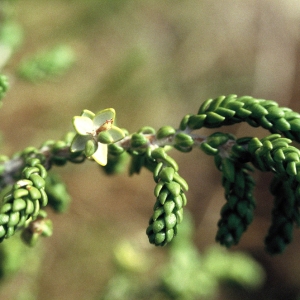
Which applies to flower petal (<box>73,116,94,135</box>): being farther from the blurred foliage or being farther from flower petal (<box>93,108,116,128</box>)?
the blurred foliage

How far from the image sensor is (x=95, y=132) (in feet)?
5.01

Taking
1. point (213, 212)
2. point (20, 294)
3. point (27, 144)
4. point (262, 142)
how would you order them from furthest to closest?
point (213, 212) → point (27, 144) → point (20, 294) → point (262, 142)

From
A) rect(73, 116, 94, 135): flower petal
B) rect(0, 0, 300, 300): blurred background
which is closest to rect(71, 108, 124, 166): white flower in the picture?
rect(73, 116, 94, 135): flower petal

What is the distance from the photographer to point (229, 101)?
63.5 inches

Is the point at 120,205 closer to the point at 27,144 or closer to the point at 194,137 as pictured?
the point at 27,144

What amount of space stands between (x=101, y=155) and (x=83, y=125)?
0.12 metres

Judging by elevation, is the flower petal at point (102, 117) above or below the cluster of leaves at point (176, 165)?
above

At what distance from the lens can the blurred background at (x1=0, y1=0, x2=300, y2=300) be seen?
474 centimetres

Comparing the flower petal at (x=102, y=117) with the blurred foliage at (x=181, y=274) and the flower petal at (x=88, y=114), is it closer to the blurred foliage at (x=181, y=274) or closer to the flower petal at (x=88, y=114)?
the flower petal at (x=88, y=114)

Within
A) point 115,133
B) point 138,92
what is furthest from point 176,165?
point 138,92

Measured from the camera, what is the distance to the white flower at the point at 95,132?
4.90ft

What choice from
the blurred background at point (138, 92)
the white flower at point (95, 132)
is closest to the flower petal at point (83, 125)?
the white flower at point (95, 132)

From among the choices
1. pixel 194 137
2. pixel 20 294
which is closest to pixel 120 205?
pixel 20 294

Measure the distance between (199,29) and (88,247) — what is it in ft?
11.7
